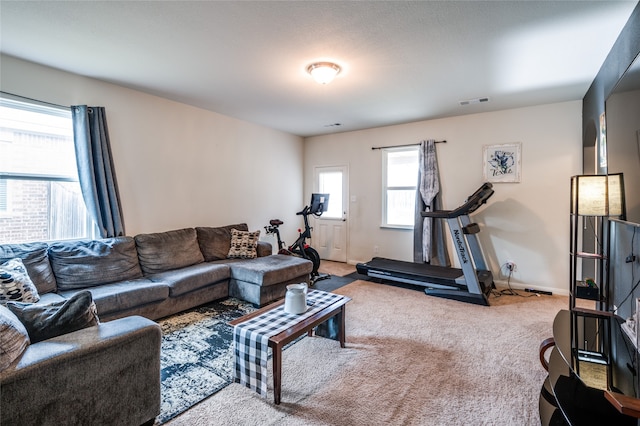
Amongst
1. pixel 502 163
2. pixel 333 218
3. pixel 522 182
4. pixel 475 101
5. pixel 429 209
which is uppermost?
pixel 475 101

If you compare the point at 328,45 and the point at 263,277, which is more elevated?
the point at 328,45

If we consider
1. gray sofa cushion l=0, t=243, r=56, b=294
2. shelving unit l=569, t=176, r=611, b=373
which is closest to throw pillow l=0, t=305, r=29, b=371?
gray sofa cushion l=0, t=243, r=56, b=294

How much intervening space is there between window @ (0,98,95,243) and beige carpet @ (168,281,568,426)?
8.78 feet

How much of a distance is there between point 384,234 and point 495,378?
340 centimetres

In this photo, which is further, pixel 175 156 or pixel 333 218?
pixel 333 218

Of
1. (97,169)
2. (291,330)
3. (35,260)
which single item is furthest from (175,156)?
(291,330)

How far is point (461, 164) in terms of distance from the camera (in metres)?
4.65

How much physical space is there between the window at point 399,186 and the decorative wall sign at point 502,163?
3.53 feet

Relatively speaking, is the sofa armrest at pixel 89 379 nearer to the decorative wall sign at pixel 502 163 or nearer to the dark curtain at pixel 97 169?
the dark curtain at pixel 97 169

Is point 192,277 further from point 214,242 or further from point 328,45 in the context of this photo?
point 328,45

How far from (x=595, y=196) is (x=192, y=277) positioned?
3.92m

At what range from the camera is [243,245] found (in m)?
4.24

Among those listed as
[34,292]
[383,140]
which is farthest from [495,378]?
[383,140]

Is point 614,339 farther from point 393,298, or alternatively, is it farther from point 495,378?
point 393,298
